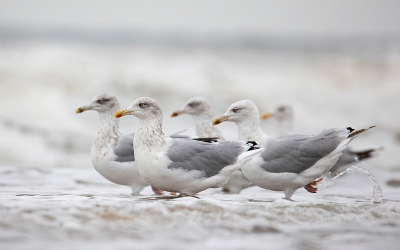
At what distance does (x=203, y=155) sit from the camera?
509 cm

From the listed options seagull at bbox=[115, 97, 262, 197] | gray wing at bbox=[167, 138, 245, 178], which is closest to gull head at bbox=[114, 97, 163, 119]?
seagull at bbox=[115, 97, 262, 197]

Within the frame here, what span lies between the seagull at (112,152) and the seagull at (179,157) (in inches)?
28.2

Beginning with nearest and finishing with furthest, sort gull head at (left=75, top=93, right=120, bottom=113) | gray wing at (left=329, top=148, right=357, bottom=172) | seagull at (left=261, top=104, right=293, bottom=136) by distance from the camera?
gull head at (left=75, top=93, right=120, bottom=113)
gray wing at (left=329, top=148, right=357, bottom=172)
seagull at (left=261, top=104, right=293, bottom=136)

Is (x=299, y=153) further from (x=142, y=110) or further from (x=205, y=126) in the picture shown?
(x=205, y=126)

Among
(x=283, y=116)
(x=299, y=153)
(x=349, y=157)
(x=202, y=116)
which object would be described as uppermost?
(x=283, y=116)

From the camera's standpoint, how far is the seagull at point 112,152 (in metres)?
5.72

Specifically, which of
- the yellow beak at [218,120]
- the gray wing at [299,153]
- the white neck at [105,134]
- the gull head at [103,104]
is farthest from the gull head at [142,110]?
the gray wing at [299,153]

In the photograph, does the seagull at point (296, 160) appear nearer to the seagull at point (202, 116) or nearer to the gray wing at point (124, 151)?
the gray wing at point (124, 151)

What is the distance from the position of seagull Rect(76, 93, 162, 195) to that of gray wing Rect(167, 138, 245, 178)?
35.8 inches

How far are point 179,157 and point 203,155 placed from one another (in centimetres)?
30

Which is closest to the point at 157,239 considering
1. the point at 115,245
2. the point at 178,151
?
the point at 115,245

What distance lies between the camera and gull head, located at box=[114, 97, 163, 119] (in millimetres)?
5180

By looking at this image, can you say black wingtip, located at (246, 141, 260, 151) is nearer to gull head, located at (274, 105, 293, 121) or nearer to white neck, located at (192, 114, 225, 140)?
white neck, located at (192, 114, 225, 140)

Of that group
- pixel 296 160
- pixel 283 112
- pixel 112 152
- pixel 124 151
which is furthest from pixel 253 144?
pixel 283 112
